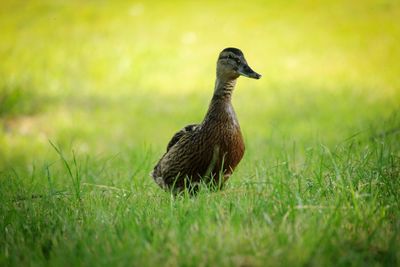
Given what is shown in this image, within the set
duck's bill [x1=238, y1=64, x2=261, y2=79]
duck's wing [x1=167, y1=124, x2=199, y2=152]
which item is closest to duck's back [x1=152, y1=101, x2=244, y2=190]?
duck's wing [x1=167, y1=124, x2=199, y2=152]

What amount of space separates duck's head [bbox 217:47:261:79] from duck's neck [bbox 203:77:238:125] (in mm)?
55

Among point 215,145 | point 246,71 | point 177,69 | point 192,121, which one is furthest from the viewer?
point 177,69

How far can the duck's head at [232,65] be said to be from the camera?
4.24m

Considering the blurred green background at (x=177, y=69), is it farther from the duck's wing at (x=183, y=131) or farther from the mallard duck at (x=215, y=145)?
the mallard duck at (x=215, y=145)

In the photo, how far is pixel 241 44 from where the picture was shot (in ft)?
39.6

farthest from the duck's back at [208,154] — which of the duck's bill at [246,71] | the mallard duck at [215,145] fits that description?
the duck's bill at [246,71]

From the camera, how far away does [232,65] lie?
4.30 metres

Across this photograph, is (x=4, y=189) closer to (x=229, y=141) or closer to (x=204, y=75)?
(x=229, y=141)

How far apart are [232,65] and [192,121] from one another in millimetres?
4131

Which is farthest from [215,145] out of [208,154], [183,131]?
[183,131]

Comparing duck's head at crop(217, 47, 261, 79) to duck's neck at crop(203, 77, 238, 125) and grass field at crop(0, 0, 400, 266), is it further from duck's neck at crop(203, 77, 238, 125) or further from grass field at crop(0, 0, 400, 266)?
grass field at crop(0, 0, 400, 266)

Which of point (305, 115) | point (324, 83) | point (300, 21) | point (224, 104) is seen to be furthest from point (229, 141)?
point (300, 21)

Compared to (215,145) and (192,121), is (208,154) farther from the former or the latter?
(192,121)

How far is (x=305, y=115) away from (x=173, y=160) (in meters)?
4.41
